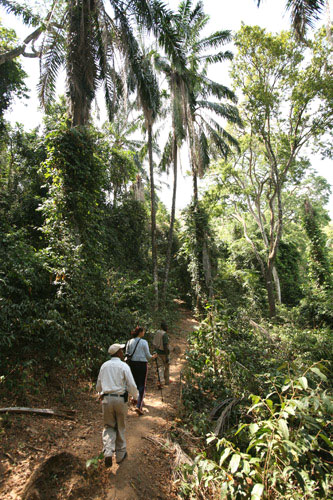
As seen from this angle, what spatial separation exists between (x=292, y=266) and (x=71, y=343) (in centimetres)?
2186

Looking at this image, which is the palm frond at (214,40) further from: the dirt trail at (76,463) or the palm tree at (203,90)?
the dirt trail at (76,463)

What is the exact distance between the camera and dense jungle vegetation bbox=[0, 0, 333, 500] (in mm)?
3545

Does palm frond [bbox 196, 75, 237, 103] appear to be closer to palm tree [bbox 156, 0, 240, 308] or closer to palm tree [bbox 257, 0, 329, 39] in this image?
palm tree [bbox 156, 0, 240, 308]

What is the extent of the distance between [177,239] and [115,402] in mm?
17662

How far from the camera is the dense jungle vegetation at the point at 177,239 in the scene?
11.6 feet

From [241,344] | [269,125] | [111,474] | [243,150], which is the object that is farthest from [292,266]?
[111,474]

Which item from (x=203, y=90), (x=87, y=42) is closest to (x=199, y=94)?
(x=203, y=90)

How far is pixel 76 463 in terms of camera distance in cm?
364

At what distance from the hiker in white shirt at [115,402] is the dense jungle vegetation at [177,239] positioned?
38.9 inches

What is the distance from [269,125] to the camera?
13594 mm

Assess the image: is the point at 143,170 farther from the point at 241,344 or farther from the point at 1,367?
the point at 1,367

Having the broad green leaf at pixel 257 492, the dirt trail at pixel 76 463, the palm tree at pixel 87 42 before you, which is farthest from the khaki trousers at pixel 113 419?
the palm tree at pixel 87 42

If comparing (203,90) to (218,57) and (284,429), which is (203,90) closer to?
(218,57)

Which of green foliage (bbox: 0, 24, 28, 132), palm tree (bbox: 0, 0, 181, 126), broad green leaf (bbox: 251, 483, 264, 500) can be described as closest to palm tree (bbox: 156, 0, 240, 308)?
palm tree (bbox: 0, 0, 181, 126)
